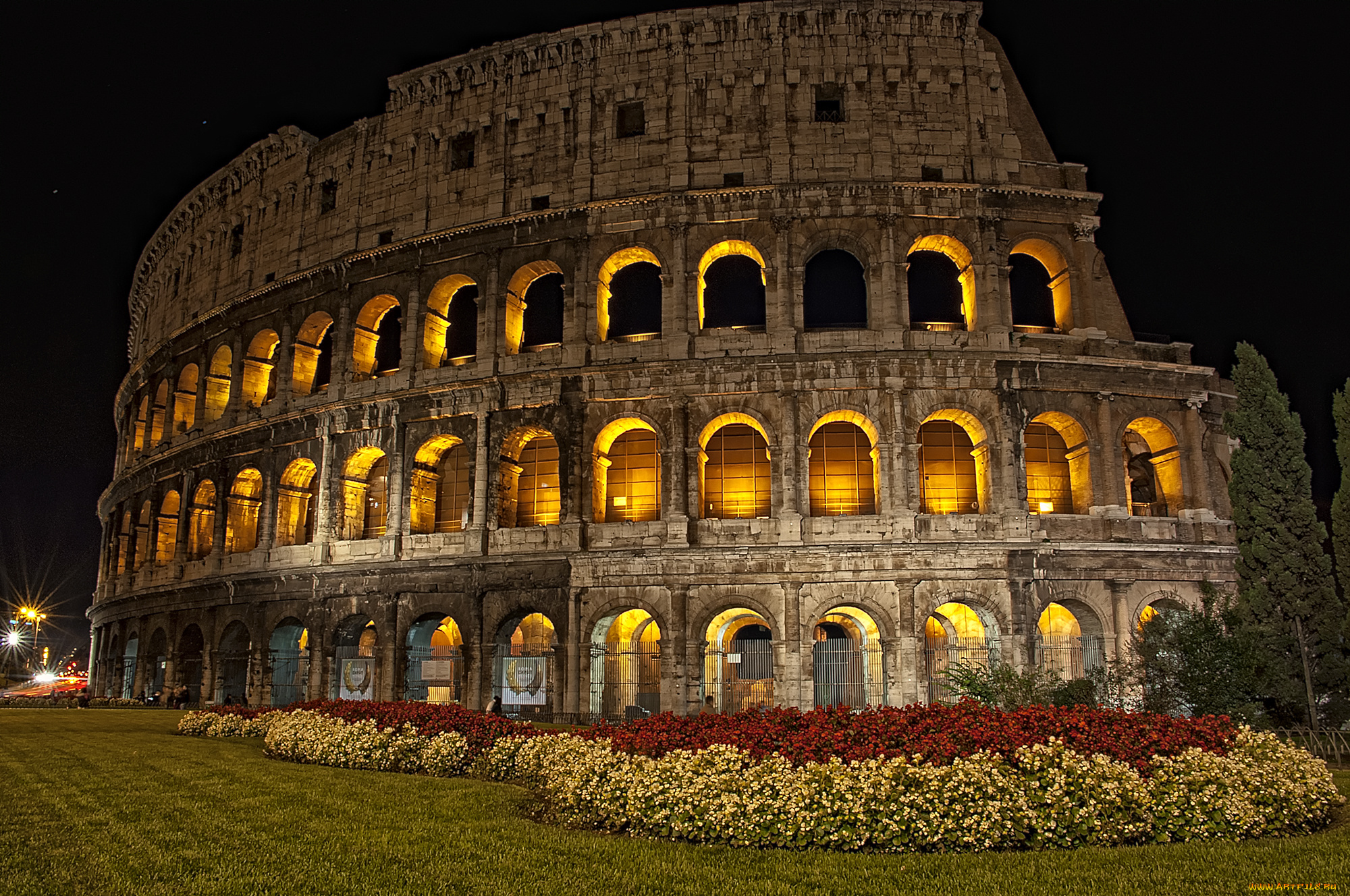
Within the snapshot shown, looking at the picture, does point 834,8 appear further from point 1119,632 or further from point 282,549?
point 282,549

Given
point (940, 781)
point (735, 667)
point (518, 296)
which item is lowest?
point (940, 781)

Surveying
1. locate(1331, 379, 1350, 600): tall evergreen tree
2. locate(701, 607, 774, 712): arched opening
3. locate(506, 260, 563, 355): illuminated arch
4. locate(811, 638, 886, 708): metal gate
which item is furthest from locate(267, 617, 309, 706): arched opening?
locate(1331, 379, 1350, 600): tall evergreen tree

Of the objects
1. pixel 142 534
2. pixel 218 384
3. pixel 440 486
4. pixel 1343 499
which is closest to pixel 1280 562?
pixel 1343 499

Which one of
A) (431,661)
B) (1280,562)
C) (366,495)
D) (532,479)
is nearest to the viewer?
(1280,562)

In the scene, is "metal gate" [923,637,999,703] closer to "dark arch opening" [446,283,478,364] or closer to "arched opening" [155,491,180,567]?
"dark arch opening" [446,283,478,364]

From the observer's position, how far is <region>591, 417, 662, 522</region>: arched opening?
24.5m

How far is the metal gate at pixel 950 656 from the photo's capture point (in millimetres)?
21234

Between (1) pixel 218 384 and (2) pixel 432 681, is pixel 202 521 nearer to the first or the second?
(1) pixel 218 384

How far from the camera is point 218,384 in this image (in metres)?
32.4

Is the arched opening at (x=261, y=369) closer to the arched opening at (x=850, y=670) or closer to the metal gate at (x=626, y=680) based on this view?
the metal gate at (x=626, y=680)

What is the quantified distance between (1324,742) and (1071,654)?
25.3 feet

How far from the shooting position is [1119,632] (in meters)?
22.0

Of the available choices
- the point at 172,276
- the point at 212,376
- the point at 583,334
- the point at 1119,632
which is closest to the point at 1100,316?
the point at 1119,632

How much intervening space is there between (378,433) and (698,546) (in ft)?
33.5
